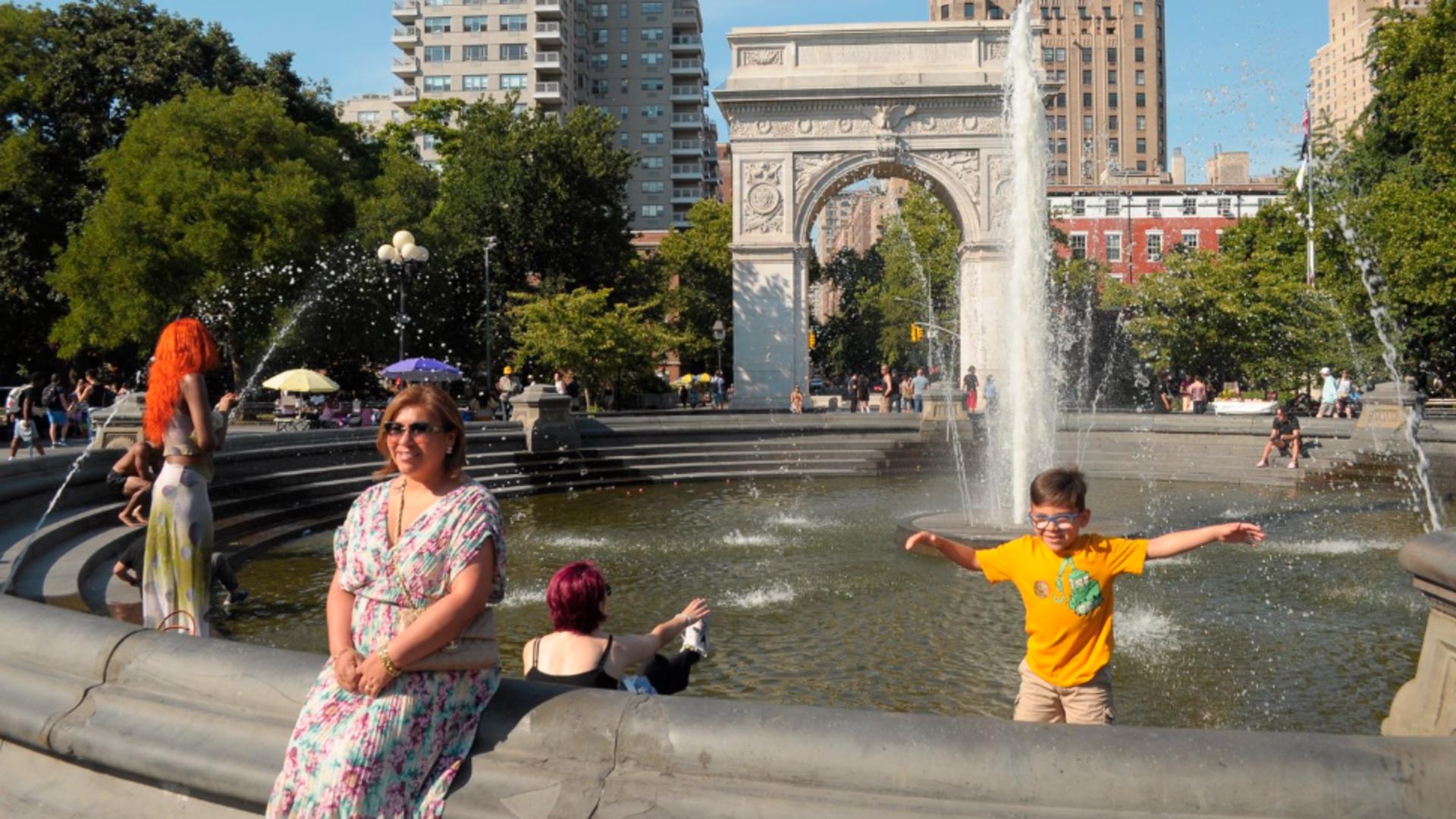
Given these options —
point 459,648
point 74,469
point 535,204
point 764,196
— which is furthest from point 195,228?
point 459,648

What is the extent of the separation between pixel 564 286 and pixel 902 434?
73.2ft

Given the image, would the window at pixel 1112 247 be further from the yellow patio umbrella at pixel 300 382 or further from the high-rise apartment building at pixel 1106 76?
the yellow patio umbrella at pixel 300 382

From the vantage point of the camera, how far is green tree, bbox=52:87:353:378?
103ft

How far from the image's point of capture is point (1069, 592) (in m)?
3.91

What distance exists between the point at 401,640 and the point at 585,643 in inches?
32.0

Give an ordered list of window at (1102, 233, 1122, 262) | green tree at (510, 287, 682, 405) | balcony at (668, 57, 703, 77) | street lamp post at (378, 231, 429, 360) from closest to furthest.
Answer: street lamp post at (378, 231, 429, 360)
green tree at (510, 287, 682, 405)
window at (1102, 233, 1122, 262)
balcony at (668, 57, 703, 77)

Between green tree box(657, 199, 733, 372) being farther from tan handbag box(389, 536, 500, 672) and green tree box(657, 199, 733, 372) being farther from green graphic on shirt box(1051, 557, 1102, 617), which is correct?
tan handbag box(389, 536, 500, 672)

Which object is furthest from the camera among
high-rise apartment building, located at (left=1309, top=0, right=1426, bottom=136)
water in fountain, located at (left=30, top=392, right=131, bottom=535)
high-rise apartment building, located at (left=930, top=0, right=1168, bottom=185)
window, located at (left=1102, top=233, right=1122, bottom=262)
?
high-rise apartment building, located at (left=1309, top=0, right=1426, bottom=136)

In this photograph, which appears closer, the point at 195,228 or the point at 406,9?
the point at 195,228

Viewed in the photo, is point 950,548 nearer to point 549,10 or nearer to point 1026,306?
point 1026,306

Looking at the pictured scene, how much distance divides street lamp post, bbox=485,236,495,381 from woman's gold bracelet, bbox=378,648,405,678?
3722 cm

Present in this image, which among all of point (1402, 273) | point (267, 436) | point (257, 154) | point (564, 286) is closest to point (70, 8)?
point (257, 154)

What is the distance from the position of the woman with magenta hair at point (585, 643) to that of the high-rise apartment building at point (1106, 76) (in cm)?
10264

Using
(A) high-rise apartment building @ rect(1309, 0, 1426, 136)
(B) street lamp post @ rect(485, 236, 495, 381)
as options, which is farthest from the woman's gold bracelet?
(A) high-rise apartment building @ rect(1309, 0, 1426, 136)
